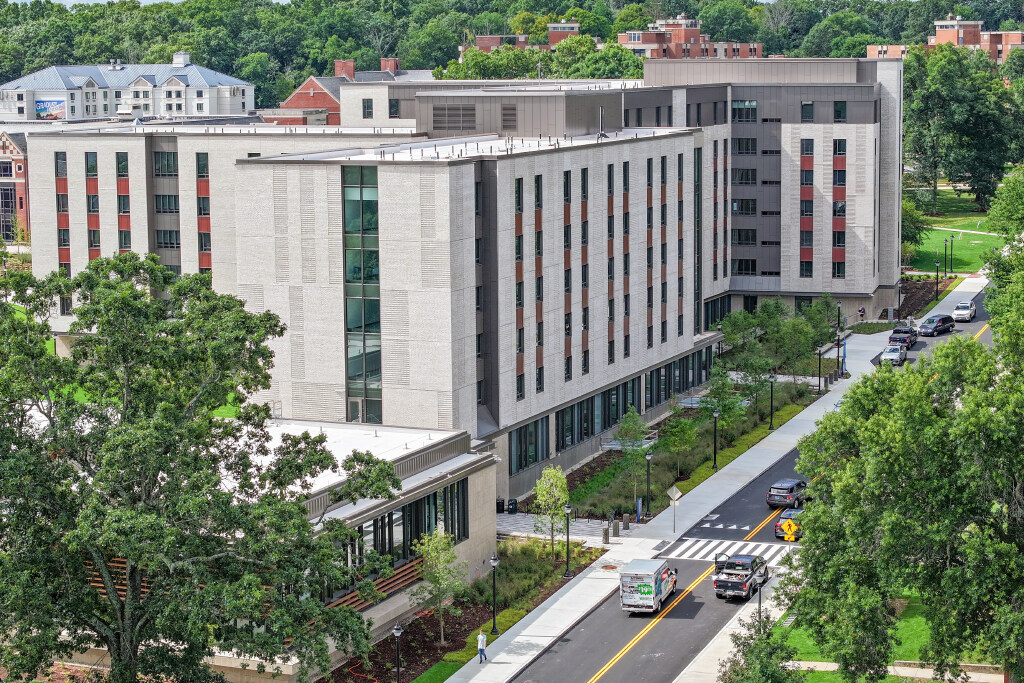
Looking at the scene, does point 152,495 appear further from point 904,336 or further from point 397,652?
point 904,336

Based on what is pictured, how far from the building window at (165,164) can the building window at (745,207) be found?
45.4m

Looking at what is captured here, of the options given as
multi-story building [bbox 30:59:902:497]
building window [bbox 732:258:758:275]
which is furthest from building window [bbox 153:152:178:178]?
building window [bbox 732:258:758:275]

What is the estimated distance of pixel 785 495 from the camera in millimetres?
78875

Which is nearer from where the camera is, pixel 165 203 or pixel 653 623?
pixel 653 623

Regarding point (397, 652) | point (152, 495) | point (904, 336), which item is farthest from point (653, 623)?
point (904, 336)

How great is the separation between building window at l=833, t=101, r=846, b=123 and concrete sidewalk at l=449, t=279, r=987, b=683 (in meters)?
24.0

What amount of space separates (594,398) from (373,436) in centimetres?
2084

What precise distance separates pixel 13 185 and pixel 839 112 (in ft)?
274

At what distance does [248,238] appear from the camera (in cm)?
7531

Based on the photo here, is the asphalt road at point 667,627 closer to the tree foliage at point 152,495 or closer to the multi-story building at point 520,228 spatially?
the multi-story building at point 520,228

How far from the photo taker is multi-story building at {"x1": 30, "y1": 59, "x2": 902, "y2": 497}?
2859 inches

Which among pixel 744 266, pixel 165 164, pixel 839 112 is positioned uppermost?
pixel 839 112

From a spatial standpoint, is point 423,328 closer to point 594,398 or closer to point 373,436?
point 373,436

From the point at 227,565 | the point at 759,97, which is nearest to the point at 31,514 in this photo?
the point at 227,565
